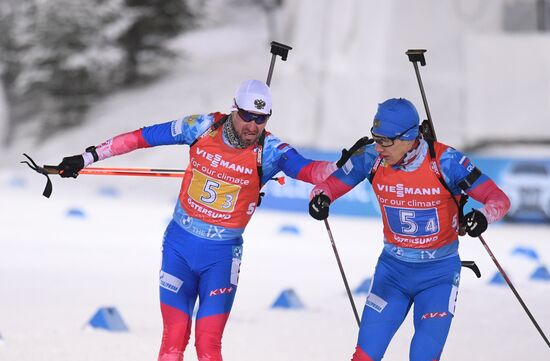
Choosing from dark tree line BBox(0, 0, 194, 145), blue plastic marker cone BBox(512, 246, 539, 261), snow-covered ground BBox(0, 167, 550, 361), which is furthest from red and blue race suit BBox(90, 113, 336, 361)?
A: dark tree line BBox(0, 0, 194, 145)

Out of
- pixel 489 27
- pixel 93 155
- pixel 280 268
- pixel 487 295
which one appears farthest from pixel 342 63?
pixel 93 155

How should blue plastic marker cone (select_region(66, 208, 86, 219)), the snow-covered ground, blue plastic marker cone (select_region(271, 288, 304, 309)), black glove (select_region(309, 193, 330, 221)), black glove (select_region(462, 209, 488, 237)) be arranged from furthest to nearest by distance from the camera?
→ 1. blue plastic marker cone (select_region(66, 208, 86, 219))
2. blue plastic marker cone (select_region(271, 288, 304, 309))
3. the snow-covered ground
4. black glove (select_region(309, 193, 330, 221))
5. black glove (select_region(462, 209, 488, 237))

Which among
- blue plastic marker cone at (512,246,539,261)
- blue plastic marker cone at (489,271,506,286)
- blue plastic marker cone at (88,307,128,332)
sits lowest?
blue plastic marker cone at (512,246,539,261)

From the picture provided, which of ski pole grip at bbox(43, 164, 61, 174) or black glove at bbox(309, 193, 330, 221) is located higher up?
ski pole grip at bbox(43, 164, 61, 174)

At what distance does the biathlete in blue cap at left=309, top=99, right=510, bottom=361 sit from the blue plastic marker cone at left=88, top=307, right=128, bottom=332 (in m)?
2.76

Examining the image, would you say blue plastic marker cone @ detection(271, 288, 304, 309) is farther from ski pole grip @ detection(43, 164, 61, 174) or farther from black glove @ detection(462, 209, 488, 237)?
black glove @ detection(462, 209, 488, 237)

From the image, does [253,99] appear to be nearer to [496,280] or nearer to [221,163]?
[221,163]

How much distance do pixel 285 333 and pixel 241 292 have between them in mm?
1774

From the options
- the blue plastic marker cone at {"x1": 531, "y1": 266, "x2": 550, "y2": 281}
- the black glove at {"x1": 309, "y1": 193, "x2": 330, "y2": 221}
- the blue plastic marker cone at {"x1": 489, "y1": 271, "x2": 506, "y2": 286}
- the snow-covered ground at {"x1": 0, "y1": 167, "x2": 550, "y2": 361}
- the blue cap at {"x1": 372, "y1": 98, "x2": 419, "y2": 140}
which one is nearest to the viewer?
the blue cap at {"x1": 372, "y1": 98, "x2": 419, "y2": 140}

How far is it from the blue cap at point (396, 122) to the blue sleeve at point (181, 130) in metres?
1.04

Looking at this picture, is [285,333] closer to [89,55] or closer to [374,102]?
[374,102]

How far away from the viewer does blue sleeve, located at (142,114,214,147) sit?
6.38m

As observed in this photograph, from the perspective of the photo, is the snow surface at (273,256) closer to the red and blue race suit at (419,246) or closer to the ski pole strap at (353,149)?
the red and blue race suit at (419,246)

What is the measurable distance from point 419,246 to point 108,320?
3099 millimetres
